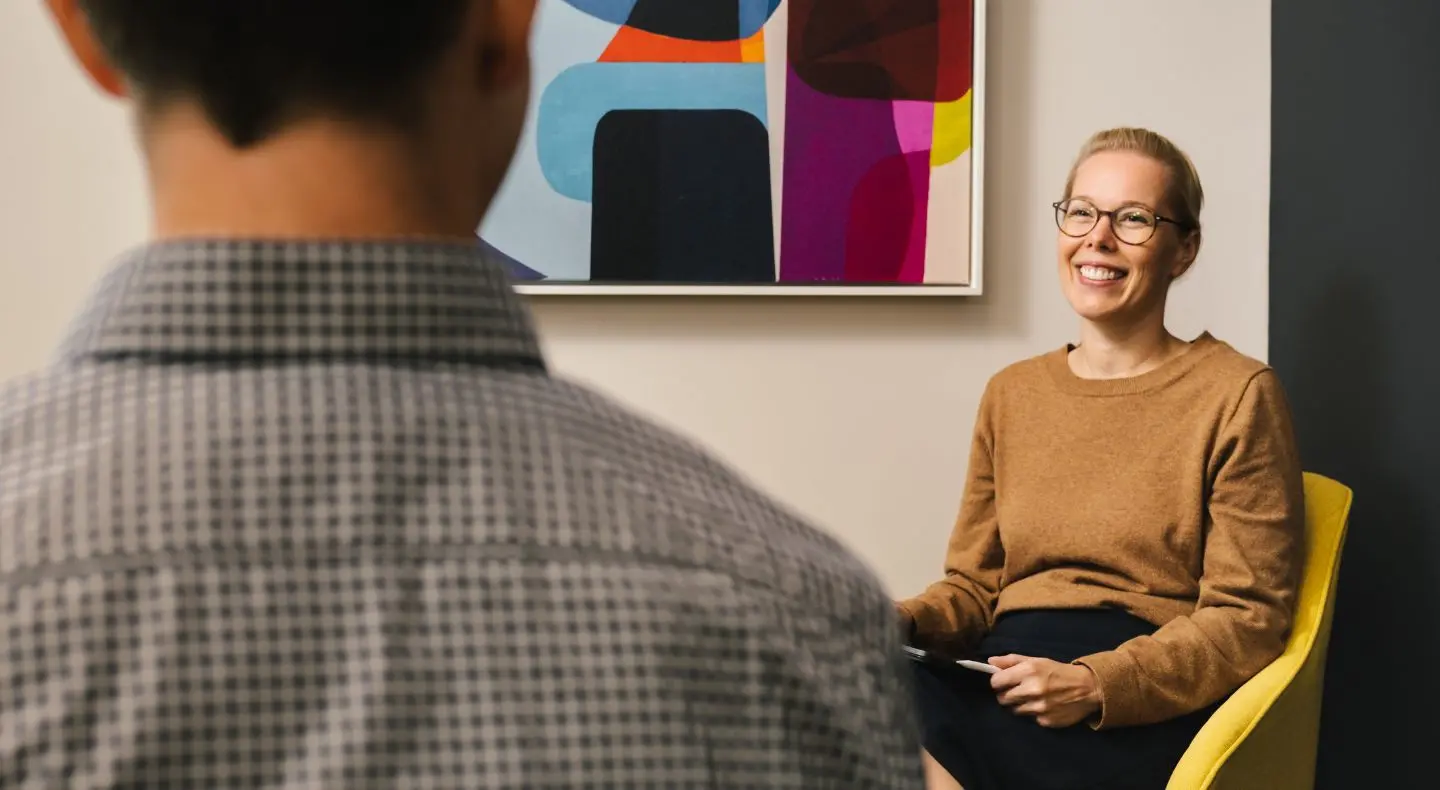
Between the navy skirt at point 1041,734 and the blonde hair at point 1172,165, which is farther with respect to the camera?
the blonde hair at point 1172,165

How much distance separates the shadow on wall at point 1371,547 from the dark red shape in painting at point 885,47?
0.76 meters

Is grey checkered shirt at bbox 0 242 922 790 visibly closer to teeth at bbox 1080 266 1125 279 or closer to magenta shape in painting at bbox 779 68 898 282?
teeth at bbox 1080 266 1125 279

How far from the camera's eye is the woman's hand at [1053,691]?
5.46ft

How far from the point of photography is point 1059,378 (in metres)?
2.04

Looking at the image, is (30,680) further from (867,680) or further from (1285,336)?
(1285,336)

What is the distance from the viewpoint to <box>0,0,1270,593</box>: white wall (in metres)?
2.41

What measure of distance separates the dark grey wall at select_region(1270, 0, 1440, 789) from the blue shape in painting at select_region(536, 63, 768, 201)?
965mm

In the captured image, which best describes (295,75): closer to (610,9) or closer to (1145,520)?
(1145,520)

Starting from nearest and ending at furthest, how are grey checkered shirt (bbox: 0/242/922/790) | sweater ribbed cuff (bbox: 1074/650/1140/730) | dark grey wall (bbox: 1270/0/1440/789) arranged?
grey checkered shirt (bbox: 0/242/922/790)
sweater ribbed cuff (bbox: 1074/650/1140/730)
dark grey wall (bbox: 1270/0/1440/789)

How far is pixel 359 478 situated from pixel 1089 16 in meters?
2.27

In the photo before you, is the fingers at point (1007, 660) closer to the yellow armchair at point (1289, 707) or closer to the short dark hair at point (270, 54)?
the yellow armchair at point (1289, 707)

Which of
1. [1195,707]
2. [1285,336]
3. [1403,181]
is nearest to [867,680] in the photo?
[1195,707]

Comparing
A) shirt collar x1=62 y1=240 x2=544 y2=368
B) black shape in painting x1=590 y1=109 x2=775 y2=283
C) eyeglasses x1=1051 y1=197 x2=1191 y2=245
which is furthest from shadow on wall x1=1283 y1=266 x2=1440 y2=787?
shirt collar x1=62 y1=240 x2=544 y2=368

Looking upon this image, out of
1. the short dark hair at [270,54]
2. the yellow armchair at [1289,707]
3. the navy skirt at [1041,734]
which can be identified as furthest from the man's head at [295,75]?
the navy skirt at [1041,734]
